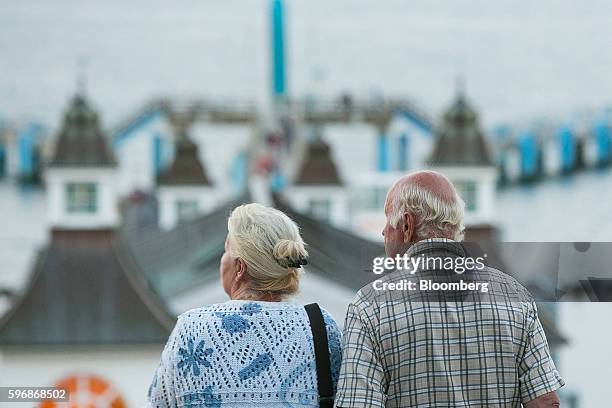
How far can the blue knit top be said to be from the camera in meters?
1.31

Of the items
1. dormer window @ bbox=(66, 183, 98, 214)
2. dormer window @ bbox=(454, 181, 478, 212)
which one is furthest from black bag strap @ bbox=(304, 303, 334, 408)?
dormer window @ bbox=(66, 183, 98, 214)

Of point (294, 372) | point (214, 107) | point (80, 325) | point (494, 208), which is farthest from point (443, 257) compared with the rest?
point (214, 107)

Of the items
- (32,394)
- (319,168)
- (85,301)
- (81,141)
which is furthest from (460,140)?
(32,394)

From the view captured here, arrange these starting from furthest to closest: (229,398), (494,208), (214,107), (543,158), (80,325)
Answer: (214,107)
(543,158)
(494,208)
(80,325)
(229,398)

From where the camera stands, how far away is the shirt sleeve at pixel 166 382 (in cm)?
131

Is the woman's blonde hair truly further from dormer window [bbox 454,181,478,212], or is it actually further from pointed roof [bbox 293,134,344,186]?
pointed roof [bbox 293,134,344,186]

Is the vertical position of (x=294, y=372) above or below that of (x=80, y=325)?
above

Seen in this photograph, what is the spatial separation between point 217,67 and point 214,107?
34.1 inches

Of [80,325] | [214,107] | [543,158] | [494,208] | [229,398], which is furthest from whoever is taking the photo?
[214,107]

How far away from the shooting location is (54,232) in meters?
11.1

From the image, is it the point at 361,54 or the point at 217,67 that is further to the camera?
the point at 217,67

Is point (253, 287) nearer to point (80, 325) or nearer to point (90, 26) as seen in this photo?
point (80, 325)

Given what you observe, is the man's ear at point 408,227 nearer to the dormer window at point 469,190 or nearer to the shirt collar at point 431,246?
the shirt collar at point 431,246

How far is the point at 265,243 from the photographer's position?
4.27 ft
